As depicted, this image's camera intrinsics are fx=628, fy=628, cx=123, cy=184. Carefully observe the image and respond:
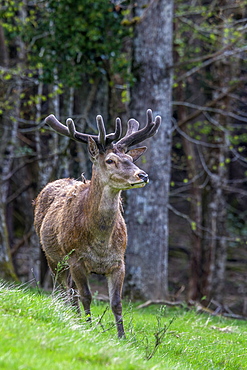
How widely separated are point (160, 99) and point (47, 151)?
473 centimetres

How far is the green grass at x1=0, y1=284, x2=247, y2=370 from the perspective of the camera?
454cm

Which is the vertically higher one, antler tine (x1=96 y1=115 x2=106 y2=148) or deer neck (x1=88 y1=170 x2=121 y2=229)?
antler tine (x1=96 y1=115 x2=106 y2=148)

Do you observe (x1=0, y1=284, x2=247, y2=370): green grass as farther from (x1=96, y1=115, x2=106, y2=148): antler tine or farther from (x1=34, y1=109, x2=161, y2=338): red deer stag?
(x1=96, y1=115, x2=106, y2=148): antler tine

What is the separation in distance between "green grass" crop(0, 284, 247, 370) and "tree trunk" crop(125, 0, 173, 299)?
4.03 m

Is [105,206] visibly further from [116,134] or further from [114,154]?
[116,134]

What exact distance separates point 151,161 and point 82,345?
7.91 meters

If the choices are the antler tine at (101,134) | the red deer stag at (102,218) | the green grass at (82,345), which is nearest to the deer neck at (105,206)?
the red deer stag at (102,218)

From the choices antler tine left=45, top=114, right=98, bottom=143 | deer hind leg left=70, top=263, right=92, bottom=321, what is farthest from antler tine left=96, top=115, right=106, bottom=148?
deer hind leg left=70, top=263, right=92, bottom=321

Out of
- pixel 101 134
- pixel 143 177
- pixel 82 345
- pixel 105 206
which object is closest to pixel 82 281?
pixel 105 206

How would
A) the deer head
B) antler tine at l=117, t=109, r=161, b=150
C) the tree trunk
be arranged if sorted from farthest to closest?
the tree trunk < antler tine at l=117, t=109, r=161, b=150 < the deer head

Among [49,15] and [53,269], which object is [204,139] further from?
[53,269]

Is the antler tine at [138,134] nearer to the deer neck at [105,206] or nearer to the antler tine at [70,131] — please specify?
the antler tine at [70,131]

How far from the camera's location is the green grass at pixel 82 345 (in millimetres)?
4535

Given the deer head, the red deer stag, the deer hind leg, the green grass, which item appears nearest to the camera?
the green grass
